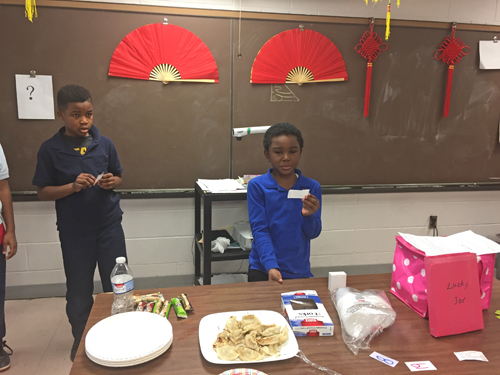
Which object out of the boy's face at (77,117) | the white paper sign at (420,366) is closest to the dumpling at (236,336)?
the white paper sign at (420,366)

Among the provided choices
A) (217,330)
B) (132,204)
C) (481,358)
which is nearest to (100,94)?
(132,204)

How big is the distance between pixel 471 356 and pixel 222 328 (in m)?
0.71

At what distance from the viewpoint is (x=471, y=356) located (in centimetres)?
100

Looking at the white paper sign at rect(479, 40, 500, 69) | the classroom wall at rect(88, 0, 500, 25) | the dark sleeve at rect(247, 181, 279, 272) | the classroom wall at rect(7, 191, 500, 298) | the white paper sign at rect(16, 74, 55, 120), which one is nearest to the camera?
the dark sleeve at rect(247, 181, 279, 272)

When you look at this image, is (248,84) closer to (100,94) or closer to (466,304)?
(100,94)

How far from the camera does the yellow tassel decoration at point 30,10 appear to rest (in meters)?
2.23

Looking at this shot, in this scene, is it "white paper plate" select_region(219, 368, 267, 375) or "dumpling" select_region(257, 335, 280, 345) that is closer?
"white paper plate" select_region(219, 368, 267, 375)

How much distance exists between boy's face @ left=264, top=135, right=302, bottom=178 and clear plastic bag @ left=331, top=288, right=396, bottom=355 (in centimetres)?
76

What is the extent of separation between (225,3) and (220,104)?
69 centimetres

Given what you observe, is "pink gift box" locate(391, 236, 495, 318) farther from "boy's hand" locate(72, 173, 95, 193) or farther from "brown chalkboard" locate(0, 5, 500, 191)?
"brown chalkboard" locate(0, 5, 500, 191)

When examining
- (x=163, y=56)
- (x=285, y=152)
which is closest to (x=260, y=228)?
(x=285, y=152)

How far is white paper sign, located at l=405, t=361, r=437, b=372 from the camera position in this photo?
0.95 m

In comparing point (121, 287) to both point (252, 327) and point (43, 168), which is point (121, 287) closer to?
point (252, 327)

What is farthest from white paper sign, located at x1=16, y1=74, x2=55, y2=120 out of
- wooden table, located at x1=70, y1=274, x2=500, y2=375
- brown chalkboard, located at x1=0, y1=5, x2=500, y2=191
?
wooden table, located at x1=70, y1=274, x2=500, y2=375
